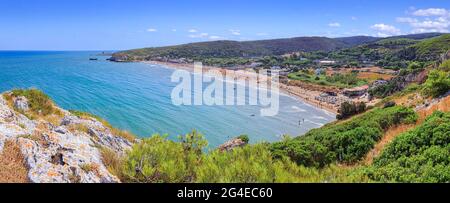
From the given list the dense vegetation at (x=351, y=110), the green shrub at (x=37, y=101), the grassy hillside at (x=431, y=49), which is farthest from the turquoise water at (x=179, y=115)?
the grassy hillside at (x=431, y=49)

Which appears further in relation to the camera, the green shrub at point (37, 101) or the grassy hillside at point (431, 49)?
the grassy hillside at point (431, 49)

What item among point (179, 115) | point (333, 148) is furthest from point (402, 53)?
point (333, 148)

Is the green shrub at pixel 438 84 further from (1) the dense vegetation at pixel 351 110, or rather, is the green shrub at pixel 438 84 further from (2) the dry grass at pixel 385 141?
(1) the dense vegetation at pixel 351 110

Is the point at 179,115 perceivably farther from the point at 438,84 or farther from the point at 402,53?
the point at 402,53

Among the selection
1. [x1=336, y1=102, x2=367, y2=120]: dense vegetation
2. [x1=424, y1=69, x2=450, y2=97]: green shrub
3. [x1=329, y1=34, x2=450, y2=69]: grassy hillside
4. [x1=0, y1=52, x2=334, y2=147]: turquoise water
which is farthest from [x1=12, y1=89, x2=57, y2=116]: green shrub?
[x1=329, y1=34, x2=450, y2=69]: grassy hillside
